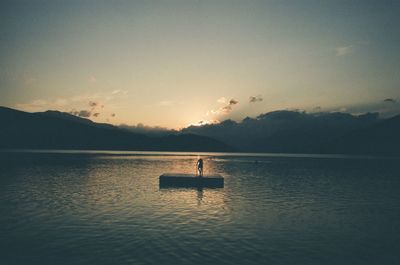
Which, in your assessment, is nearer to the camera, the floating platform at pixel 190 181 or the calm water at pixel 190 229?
the calm water at pixel 190 229

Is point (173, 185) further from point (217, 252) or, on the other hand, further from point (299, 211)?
point (217, 252)

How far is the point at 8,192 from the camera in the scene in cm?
4050

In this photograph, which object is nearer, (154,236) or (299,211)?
(154,236)

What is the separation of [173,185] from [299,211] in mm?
23978

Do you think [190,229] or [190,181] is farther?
[190,181]

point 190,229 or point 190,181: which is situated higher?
point 190,181

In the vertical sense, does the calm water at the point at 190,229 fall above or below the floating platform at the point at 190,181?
below

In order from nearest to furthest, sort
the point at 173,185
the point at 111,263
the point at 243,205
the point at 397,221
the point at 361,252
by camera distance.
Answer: the point at 111,263 < the point at 361,252 < the point at 397,221 < the point at 243,205 < the point at 173,185

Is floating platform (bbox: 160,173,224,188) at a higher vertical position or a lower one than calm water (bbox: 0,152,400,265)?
A: higher

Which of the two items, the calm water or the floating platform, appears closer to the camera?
the calm water

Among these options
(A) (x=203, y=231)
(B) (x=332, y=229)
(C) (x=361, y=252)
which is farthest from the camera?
(B) (x=332, y=229)

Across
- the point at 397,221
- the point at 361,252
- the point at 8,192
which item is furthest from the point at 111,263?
the point at 8,192

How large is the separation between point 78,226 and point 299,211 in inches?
860

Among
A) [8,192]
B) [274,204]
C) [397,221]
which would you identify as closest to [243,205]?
[274,204]
